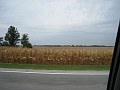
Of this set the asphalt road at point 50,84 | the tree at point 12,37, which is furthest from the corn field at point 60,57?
the tree at point 12,37

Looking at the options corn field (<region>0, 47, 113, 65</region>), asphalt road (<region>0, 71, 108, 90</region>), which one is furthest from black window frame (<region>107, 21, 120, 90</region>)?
corn field (<region>0, 47, 113, 65</region>)

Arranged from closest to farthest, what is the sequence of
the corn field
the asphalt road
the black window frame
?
the black window frame, the asphalt road, the corn field

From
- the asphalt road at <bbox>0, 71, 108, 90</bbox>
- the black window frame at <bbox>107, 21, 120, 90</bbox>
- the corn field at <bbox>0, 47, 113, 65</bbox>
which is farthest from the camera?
the corn field at <bbox>0, 47, 113, 65</bbox>

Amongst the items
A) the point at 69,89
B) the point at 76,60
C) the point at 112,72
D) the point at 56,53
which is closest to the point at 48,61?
the point at 56,53

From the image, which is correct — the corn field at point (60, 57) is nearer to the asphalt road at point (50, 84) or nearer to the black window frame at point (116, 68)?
the asphalt road at point (50, 84)

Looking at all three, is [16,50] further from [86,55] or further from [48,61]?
[86,55]

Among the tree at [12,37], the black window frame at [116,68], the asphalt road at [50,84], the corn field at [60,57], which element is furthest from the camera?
the tree at [12,37]

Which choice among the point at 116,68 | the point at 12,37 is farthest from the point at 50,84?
the point at 12,37

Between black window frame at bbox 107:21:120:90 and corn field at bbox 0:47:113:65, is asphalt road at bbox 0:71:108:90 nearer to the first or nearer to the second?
black window frame at bbox 107:21:120:90

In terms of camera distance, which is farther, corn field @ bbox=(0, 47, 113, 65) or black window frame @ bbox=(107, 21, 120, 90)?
corn field @ bbox=(0, 47, 113, 65)

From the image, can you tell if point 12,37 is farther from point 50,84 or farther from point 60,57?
point 50,84

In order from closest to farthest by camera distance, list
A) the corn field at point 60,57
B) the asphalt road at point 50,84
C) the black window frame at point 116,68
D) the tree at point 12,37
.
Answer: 1. the black window frame at point 116,68
2. the asphalt road at point 50,84
3. the corn field at point 60,57
4. the tree at point 12,37

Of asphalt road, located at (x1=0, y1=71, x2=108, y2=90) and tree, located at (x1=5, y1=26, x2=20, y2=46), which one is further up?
tree, located at (x1=5, y1=26, x2=20, y2=46)

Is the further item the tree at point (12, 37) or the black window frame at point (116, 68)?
the tree at point (12, 37)
